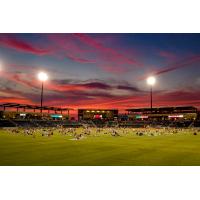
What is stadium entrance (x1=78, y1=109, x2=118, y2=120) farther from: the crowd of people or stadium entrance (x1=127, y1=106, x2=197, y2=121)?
the crowd of people

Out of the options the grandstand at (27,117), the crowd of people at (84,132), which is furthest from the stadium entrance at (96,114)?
the crowd of people at (84,132)

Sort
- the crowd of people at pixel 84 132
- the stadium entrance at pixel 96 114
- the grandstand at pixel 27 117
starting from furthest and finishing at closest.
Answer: the stadium entrance at pixel 96 114 < the grandstand at pixel 27 117 < the crowd of people at pixel 84 132

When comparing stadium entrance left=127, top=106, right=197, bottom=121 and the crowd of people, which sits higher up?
stadium entrance left=127, top=106, right=197, bottom=121

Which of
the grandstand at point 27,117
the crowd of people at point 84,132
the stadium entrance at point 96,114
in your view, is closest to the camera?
the crowd of people at point 84,132

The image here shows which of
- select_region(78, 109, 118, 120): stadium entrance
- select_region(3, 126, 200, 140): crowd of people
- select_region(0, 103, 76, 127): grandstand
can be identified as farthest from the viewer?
select_region(78, 109, 118, 120): stadium entrance

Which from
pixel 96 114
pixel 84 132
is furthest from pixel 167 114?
pixel 84 132

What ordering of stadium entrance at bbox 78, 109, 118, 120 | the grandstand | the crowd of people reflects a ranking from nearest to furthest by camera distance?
1. the crowd of people
2. the grandstand
3. stadium entrance at bbox 78, 109, 118, 120

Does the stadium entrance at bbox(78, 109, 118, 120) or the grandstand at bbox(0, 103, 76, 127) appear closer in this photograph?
the grandstand at bbox(0, 103, 76, 127)

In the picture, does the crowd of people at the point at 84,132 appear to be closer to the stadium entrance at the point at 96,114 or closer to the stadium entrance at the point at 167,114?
the stadium entrance at the point at 167,114

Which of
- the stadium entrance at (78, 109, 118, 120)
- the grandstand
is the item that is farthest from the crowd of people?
the stadium entrance at (78, 109, 118, 120)

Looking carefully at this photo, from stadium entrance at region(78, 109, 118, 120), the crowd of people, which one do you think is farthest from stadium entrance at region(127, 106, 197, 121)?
the crowd of people

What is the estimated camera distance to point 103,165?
16.2 metres
